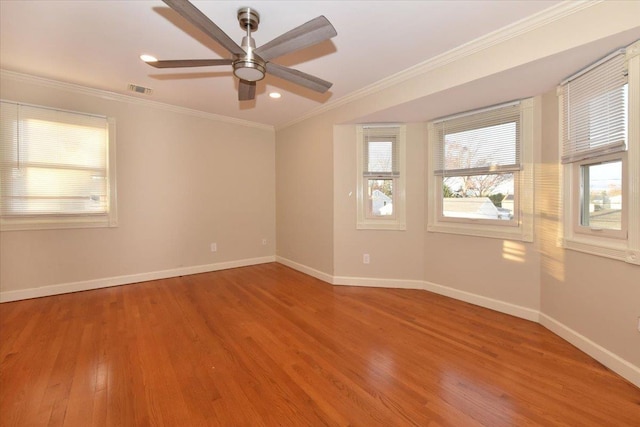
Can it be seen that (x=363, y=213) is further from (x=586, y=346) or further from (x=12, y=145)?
(x=12, y=145)

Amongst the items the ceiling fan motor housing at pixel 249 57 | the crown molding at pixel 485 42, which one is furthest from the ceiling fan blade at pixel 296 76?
the crown molding at pixel 485 42

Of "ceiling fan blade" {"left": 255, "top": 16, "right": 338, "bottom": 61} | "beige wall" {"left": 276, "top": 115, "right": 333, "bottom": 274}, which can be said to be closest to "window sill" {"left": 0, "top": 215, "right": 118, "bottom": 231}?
"beige wall" {"left": 276, "top": 115, "right": 333, "bottom": 274}

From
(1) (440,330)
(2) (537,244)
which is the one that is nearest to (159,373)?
(1) (440,330)

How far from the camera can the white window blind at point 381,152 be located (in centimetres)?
371

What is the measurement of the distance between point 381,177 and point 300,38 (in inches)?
93.8

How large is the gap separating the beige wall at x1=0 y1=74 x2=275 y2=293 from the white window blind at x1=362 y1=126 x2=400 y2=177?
2.14 meters

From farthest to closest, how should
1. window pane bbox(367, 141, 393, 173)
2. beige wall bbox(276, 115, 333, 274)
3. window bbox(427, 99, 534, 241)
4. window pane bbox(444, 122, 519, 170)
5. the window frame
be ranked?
beige wall bbox(276, 115, 333, 274) → window pane bbox(367, 141, 393, 173) → window pane bbox(444, 122, 519, 170) → window bbox(427, 99, 534, 241) → the window frame

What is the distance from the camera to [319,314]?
9.41 ft

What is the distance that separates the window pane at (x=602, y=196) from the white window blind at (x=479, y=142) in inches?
24.6

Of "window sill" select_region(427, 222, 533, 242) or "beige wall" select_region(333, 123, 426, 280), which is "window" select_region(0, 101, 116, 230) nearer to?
"beige wall" select_region(333, 123, 426, 280)

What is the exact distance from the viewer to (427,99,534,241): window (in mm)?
2773

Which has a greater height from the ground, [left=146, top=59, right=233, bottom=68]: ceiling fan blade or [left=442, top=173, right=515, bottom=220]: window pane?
[left=146, top=59, right=233, bottom=68]: ceiling fan blade

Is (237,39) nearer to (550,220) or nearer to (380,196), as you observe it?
(380,196)

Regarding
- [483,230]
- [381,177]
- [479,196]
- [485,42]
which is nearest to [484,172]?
[479,196]
